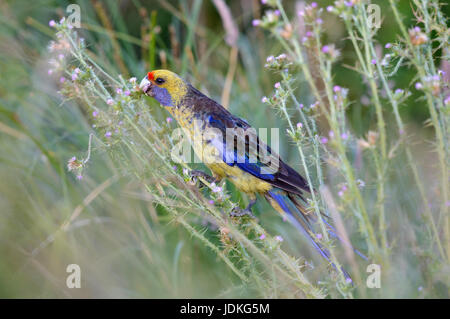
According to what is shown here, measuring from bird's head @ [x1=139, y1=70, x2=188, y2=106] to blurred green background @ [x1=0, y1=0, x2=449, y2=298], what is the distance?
42 centimetres

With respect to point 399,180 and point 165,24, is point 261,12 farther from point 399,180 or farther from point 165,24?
point 399,180

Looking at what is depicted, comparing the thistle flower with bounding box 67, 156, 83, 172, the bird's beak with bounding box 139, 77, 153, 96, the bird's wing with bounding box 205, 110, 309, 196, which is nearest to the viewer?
the thistle flower with bounding box 67, 156, 83, 172

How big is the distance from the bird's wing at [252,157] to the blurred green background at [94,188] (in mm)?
501

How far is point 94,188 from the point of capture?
301 centimetres

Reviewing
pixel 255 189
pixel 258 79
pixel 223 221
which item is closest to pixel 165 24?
pixel 258 79

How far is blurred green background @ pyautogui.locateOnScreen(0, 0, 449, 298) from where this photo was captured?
2500mm

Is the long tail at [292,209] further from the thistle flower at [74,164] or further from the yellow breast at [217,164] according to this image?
the thistle flower at [74,164]

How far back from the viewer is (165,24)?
15.6 ft

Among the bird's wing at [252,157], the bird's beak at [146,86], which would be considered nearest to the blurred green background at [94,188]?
the bird's beak at [146,86]

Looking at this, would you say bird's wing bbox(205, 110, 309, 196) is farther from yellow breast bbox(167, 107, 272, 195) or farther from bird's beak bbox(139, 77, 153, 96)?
bird's beak bbox(139, 77, 153, 96)

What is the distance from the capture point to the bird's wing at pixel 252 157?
7.23 feet

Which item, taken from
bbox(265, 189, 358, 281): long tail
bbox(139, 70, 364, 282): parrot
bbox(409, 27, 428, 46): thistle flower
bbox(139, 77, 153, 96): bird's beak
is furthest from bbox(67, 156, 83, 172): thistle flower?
bbox(409, 27, 428, 46): thistle flower

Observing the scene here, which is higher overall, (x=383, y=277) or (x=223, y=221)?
(x=223, y=221)
